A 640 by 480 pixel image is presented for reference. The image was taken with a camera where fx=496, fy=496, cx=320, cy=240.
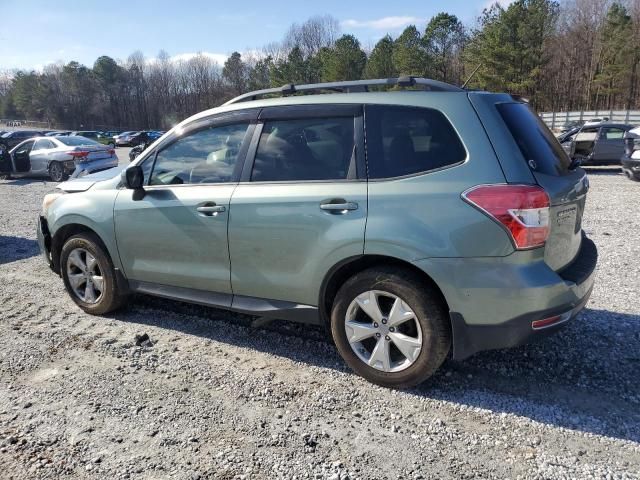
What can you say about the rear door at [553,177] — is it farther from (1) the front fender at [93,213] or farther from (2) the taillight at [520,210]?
(1) the front fender at [93,213]

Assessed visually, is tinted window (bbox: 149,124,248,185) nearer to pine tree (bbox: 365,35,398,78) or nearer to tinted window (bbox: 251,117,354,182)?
tinted window (bbox: 251,117,354,182)

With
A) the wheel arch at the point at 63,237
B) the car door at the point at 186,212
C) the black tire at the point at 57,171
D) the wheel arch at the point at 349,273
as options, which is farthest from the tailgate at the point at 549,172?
the black tire at the point at 57,171

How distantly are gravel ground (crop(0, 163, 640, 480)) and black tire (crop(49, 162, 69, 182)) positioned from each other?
44.0 ft

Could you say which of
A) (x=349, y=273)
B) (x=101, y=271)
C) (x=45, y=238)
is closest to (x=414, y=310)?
(x=349, y=273)

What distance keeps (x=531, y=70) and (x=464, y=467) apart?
159 ft

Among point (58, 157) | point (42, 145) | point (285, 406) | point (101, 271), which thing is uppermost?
point (42, 145)

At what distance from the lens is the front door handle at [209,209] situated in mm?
3592

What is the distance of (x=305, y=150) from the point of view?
341 centimetres

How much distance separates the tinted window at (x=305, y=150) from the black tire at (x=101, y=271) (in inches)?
68.6

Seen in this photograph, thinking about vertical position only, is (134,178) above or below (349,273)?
above

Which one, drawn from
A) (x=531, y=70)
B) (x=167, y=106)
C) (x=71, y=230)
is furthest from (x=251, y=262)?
(x=167, y=106)

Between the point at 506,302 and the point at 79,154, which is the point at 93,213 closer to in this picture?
the point at 506,302

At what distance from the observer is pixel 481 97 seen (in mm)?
2998

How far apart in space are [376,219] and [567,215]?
116 centimetres
